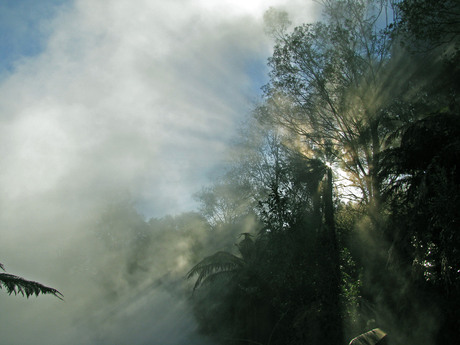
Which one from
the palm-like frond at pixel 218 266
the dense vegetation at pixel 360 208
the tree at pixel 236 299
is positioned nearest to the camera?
the dense vegetation at pixel 360 208

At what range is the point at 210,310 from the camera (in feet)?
47.0

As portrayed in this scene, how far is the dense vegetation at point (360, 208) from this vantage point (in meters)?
6.56

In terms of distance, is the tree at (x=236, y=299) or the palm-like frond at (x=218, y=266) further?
the palm-like frond at (x=218, y=266)

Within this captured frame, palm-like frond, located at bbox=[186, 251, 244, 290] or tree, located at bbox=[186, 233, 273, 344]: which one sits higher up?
palm-like frond, located at bbox=[186, 251, 244, 290]

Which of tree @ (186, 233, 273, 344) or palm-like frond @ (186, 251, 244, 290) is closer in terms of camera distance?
tree @ (186, 233, 273, 344)

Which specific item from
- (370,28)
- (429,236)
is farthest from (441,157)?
(370,28)

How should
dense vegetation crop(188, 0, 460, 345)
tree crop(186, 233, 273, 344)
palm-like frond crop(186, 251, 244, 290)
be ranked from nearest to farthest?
dense vegetation crop(188, 0, 460, 345) < tree crop(186, 233, 273, 344) < palm-like frond crop(186, 251, 244, 290)

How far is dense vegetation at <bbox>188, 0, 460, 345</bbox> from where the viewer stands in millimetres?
6562

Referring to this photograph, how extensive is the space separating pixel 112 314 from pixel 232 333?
36.8ft

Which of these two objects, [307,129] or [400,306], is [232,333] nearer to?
[400,306]

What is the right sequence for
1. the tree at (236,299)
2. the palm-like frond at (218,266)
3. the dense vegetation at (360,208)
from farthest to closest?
the palm-like frond at (218,266), the tree at (236,299), the dense vegetation at (360,208)

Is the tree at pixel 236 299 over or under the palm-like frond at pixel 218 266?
under

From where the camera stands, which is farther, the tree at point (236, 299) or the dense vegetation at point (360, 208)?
the tree at point (236, 299)

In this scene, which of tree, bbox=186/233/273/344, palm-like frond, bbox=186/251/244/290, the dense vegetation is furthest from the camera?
palm-like frond, bbox=186/251/244/290
